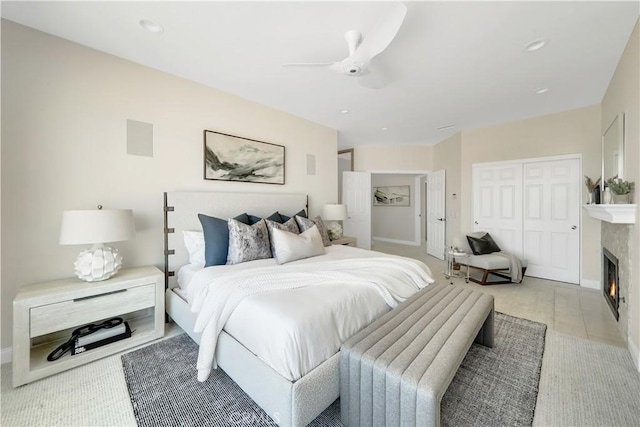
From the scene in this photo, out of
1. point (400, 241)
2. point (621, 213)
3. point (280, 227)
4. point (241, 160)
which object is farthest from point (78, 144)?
point (400, 241)

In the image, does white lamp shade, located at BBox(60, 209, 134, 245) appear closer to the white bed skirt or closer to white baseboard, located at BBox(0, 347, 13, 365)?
white baseboard, located at BBox(0, 347, 13, 365)

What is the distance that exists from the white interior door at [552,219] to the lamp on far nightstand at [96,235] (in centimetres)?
562

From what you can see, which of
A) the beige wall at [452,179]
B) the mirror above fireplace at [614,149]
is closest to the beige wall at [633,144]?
the mirror above fireplace at [614,149]

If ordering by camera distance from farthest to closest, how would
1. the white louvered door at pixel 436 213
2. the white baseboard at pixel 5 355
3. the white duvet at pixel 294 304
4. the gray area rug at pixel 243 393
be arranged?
the white louvered door at pixel 436 213, the white baseboard at pixel 5 355, the gray area rug at pixel 243 393, the white duvet at pixel 294 304

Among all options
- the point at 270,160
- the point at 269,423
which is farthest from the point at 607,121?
the point at 269,423

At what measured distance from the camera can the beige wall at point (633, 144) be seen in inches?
79.4

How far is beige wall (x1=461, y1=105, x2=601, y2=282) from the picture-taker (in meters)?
3.68

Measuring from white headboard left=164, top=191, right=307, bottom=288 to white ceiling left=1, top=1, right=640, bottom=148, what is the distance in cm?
134

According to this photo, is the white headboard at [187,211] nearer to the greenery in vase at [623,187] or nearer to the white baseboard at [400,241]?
the greenery in vase at [623,187]

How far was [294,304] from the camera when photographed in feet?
5.08

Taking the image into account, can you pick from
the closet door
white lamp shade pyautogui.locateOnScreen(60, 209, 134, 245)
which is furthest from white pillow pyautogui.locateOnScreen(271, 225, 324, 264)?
the closet door

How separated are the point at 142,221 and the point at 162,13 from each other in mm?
1866

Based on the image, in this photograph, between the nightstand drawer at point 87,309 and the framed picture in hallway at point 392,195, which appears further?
the framed picture in hallway at point 392,195

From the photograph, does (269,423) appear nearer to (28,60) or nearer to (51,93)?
(51,93)
